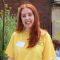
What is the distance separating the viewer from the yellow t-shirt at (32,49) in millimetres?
3881

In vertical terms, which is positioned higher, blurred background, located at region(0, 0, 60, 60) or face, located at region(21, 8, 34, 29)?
face, located at region(21, 8, 34, 29)

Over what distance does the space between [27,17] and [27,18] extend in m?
0.02

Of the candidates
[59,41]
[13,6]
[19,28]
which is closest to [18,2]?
[13,6]

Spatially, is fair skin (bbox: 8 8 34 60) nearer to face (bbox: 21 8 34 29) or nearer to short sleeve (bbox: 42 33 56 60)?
face (bbox: 21 8 34 29)

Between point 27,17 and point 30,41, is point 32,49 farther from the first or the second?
point 27,17

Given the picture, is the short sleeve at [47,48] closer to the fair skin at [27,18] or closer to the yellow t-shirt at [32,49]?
the yellow t-shirt at [32,49]

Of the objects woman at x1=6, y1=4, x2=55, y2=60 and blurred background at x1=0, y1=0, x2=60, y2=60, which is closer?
woman at x1=6, y1=4, x2=55, y2=60

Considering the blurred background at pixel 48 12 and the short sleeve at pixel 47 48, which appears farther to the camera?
the blurred background at pixel 48 12

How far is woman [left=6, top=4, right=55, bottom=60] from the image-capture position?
153 inches

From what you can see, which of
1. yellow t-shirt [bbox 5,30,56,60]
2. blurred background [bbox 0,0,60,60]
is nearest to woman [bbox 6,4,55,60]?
yellow t-shirt [bbox 5,30,56,60]

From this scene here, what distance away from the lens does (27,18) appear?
12.9ft

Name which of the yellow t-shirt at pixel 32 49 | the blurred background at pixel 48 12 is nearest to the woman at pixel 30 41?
the yellow t-shirt at pixel 32 49

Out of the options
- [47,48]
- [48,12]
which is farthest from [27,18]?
[48,12]

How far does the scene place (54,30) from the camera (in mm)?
9641
